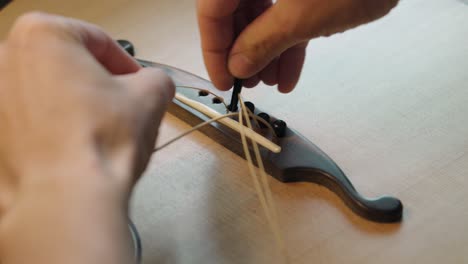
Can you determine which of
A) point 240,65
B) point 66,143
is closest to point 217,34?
point 240,65

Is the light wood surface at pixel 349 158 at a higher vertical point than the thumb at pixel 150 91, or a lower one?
lower

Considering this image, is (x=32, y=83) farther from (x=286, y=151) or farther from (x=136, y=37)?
(x=136, y=37)

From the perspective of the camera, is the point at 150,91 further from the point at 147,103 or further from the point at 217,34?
the point at 217,34

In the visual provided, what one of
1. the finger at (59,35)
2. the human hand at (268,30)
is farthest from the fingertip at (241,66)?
the finger at (59,35)

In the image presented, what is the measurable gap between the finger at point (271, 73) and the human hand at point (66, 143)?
301 millimetres

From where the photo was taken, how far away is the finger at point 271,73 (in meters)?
0.66

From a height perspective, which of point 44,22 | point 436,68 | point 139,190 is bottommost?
point 139,190

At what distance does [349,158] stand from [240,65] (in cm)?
17

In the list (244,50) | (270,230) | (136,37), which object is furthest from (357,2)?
(136,37)

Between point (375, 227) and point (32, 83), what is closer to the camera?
point (32, 83)

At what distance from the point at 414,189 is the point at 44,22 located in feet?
1.33

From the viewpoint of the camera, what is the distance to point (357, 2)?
1.53ft

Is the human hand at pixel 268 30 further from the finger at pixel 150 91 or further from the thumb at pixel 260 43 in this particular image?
the finger at pixel 150 91

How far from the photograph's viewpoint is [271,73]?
2.18ft
